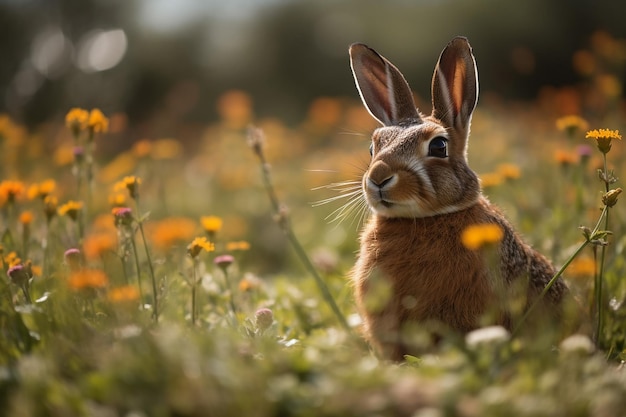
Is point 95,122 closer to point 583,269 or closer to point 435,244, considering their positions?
point 435,244

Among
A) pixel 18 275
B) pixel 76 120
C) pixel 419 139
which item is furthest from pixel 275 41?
pixel 18 275

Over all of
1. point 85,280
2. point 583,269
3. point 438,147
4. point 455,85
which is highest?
point 455,85

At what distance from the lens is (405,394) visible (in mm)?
2170

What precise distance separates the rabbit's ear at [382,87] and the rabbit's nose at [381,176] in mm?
588

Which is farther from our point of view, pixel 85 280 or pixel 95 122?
pixel 95 122

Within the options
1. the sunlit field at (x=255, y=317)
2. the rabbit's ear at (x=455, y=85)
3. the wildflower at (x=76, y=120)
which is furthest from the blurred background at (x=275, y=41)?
the rabbit's ear at (x=455, y=85)

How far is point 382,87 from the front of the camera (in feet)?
12.9

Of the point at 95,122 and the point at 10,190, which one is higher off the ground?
the point at 95,122

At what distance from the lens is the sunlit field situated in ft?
6.95

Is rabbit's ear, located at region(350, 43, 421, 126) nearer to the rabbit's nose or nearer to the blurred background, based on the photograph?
the rabbit's nose

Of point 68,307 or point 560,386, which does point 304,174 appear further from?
point 560,386

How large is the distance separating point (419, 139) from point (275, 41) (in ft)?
34.6

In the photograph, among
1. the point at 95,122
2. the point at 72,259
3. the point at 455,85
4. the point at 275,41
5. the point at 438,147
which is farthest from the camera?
the point at 275,41

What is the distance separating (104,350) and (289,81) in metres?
11.4
